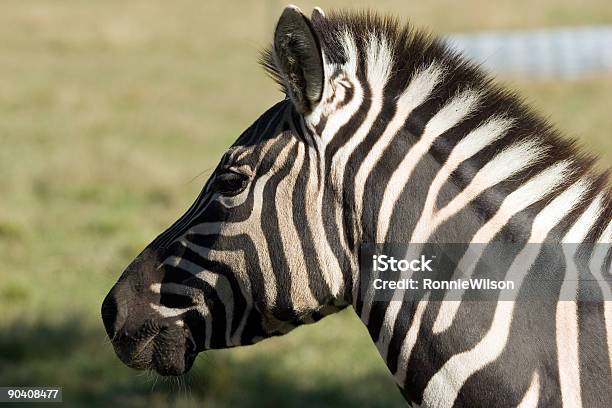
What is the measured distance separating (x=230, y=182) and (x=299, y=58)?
49cm

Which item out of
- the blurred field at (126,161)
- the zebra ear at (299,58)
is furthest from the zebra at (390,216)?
the blurred field at (126,161)

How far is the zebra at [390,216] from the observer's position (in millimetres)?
2695

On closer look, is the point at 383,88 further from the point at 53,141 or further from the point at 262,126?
the point at 53,141

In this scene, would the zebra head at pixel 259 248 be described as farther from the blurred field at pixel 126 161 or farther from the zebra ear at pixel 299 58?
the blurred field at pixel 126 161

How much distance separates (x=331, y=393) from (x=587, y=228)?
15.2 ft

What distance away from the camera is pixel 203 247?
2.98 meters

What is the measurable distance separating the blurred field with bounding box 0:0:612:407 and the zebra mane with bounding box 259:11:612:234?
1783mm

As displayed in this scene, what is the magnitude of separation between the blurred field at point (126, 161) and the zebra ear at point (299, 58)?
1.70 meters

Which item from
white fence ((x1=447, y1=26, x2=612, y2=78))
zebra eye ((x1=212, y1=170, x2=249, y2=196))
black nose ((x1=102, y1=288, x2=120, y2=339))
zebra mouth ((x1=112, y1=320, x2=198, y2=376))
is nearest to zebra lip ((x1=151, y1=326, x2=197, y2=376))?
zebra mouth ((x1=112, y1=320, x2=198, y2=376))

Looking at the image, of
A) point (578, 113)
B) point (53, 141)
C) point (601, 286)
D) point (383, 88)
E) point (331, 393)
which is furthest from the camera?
point (578, 113)

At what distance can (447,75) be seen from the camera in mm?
2951

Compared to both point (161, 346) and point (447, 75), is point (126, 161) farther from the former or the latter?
point (447, 75)

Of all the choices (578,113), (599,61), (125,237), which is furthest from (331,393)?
(599,61)

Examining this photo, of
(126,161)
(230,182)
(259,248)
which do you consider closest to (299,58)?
(230,182)
